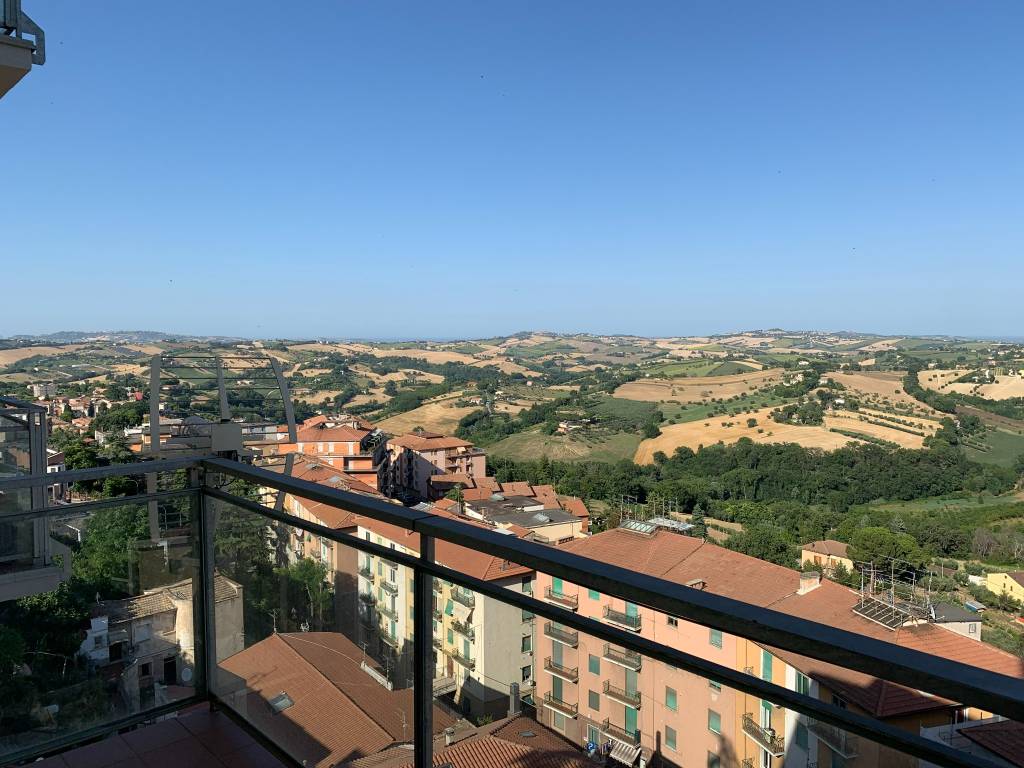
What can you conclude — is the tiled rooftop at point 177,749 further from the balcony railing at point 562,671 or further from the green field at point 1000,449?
the green field at point 1000,449

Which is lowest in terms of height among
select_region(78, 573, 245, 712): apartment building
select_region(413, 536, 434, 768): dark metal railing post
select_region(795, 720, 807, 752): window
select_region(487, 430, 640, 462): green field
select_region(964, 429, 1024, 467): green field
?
select_region(487, 430, 640, 462): green field

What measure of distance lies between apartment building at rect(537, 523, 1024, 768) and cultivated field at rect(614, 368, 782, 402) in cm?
7188

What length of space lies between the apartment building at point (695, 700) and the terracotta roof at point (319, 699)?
0.43 meters

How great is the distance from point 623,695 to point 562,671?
0.15 m

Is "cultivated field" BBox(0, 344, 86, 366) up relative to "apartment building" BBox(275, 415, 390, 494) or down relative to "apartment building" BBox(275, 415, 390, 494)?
up

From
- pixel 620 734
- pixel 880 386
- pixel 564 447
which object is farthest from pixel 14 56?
pixel 880 386

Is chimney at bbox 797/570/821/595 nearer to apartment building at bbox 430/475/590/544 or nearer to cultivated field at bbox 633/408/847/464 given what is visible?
apartment building at bbox 430/475/590/544

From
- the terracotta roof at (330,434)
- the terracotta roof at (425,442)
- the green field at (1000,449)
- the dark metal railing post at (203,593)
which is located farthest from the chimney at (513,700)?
the green field at (1000,449)

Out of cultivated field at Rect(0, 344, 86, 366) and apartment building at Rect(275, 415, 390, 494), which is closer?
cultivated field at Rect(0, 344, 86, 366)

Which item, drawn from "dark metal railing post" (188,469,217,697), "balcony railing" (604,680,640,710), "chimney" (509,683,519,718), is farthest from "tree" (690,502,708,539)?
"balcony railing" (604,680,640,710)

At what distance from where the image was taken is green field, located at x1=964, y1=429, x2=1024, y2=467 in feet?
164

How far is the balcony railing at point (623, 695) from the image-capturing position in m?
1.21

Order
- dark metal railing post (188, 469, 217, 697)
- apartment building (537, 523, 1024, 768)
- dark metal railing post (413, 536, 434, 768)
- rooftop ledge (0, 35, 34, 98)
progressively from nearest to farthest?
apartment building (537, 523, 1024, 768) < dark metal railing post (413, 536, 434, 768) < dark metal railing post (188, 469, 217, 697) < rooftop ledge (0, 35, 34, 98)

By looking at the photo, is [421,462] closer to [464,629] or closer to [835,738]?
[464,629]
